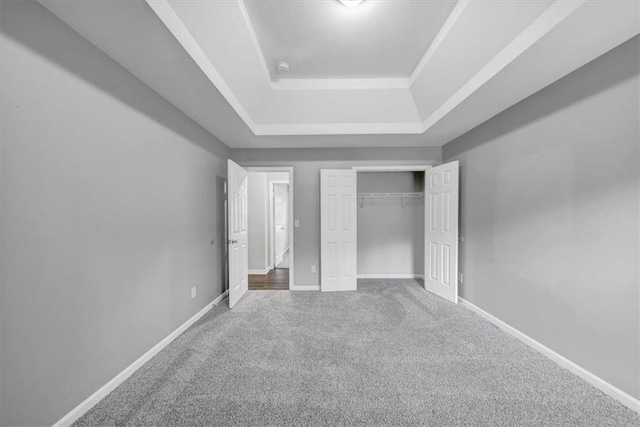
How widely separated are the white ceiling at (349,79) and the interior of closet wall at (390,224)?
113 centimetres

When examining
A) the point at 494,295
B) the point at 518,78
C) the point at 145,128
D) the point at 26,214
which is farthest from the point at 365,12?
the point at 494,295

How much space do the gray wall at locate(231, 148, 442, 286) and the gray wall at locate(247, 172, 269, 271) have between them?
1124 millimetres

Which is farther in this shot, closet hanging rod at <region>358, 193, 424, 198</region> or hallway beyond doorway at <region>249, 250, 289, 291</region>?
closet hanging rod at <region>358, 193, 424, 198</region>

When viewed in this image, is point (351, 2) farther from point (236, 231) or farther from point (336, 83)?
point (236, 231)

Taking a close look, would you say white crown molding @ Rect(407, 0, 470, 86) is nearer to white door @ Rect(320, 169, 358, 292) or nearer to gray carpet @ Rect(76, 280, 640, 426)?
white door @ Rect(320, 169, 358, 292)

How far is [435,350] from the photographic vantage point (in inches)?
80.1

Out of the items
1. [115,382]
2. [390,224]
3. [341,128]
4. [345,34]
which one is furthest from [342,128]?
[115,382]

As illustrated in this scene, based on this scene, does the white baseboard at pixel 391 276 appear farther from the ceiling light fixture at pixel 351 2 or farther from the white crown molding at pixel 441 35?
the ceiling light fixture at pixel 351 2

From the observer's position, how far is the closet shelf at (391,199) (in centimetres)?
433

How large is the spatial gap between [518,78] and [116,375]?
387 cm

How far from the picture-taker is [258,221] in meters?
4.77

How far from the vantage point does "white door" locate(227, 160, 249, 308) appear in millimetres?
2986

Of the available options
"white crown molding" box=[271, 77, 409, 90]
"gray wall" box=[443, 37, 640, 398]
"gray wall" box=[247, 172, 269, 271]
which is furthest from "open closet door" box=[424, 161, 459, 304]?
"gray wall" box=[247, 172, 269, 271]

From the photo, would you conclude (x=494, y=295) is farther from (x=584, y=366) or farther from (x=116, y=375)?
(x=116, y=375)
